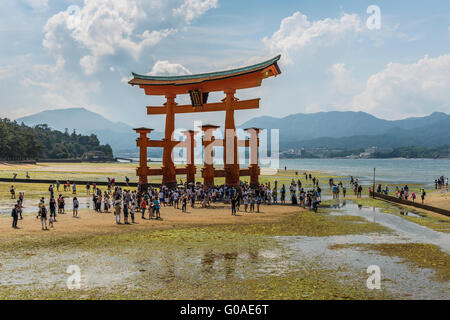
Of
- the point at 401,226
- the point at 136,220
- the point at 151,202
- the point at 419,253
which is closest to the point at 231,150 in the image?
the point at 151,202

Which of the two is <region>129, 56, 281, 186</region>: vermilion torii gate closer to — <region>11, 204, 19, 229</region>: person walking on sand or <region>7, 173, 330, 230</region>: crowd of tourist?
<region>7, 173, 330, 230</region>: crowd of tourist

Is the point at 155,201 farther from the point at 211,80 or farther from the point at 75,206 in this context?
the point at 211,80

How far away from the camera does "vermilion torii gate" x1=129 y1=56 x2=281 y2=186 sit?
34250 mm

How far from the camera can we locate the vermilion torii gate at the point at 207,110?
1348 inches

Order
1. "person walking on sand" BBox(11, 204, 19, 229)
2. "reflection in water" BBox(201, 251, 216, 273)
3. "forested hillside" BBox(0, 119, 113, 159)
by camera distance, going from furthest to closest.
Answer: "forested hillside" BBox(0, 119, 113, 159), "person walking on sand" BBox(11, 204, 19, 229), "reflection in water" BBox(201, 251, 216, 273)

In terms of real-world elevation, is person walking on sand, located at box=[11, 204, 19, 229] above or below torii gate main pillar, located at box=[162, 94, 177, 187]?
below

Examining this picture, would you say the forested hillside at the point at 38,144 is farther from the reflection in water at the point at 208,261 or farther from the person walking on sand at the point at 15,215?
the reflection in water at the point at 208,261

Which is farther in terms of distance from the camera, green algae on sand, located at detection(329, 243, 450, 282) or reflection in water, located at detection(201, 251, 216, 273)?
green algae on sand, located at detection(329, 243, 450, 282)

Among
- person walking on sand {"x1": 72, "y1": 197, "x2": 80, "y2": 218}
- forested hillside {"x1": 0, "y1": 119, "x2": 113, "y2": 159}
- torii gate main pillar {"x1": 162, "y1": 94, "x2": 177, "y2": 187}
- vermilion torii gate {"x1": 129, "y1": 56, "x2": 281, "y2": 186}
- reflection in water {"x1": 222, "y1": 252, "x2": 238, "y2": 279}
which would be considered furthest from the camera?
forested hillside {"x1": 0, "y1": 119, "x2": 113, "y2": 159}

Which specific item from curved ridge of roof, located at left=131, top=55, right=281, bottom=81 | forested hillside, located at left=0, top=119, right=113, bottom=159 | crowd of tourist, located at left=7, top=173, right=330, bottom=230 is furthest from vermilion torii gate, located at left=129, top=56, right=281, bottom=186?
forested hillside, located at left=0, top=119, right=113, bottom=159

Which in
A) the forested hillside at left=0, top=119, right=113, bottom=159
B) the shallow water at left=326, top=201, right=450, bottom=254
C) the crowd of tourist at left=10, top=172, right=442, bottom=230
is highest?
the forested hillside at left=0, top=119, right=113, bottom=159

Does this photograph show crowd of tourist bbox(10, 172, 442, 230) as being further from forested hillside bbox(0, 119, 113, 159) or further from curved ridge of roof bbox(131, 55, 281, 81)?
forested hillside bbox(0, 119, 113, 159)

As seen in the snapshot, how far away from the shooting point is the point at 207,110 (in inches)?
1492

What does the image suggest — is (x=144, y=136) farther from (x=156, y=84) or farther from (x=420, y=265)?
(x=420, y=265)
